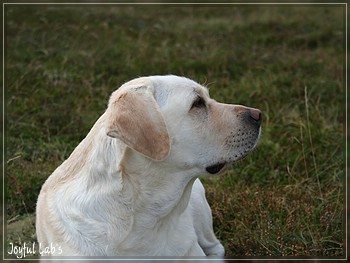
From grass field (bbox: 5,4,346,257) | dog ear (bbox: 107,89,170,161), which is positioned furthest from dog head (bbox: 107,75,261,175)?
grass field (bbox: 5,4,346,257)

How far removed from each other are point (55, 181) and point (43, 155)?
1794mm

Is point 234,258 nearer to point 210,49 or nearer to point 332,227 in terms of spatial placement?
point 332,227

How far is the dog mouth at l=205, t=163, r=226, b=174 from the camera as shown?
121 inches

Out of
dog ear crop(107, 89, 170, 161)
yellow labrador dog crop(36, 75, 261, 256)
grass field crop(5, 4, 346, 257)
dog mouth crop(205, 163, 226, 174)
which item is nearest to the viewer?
dog ear crop(107, 89, 170, 161)

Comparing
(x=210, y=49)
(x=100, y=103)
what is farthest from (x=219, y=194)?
(x=210, y=49)

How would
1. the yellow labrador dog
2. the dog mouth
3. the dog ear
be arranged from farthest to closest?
the dog mouth < the yellow labrador dog < the dog ear

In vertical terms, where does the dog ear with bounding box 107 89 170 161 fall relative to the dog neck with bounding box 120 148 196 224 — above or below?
above

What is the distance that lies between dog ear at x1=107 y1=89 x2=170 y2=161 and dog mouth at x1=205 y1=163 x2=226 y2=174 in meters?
0.31

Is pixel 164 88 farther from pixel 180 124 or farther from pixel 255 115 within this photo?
pixel 255 115

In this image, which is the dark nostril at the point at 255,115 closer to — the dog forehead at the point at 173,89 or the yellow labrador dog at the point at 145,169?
the yellow labrador dog at the point at 145,169

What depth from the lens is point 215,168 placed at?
10.2 feet

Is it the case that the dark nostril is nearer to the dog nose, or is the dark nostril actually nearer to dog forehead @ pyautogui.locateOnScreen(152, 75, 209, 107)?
the dog nose

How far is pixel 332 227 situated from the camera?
3.89m

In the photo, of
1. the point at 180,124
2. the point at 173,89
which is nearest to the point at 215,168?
the point at 180,124
